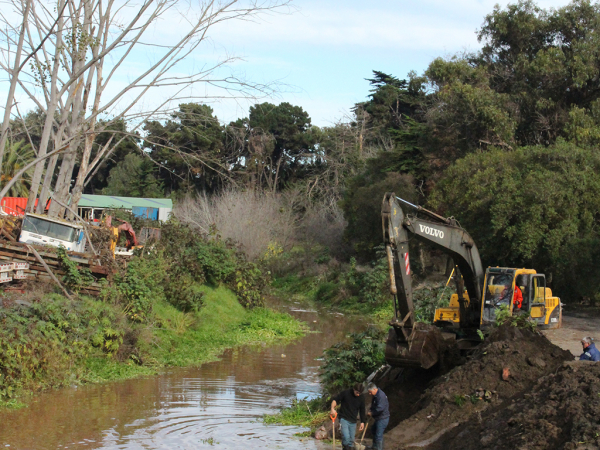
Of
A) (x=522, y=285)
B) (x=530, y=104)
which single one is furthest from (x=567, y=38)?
(x=522, y=285)

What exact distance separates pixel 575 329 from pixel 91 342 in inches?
691

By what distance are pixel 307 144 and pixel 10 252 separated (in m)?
45.0

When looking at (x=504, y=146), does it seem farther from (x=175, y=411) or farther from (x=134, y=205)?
(x=134, y=205)

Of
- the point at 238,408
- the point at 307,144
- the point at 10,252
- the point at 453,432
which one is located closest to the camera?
the point at 453,432

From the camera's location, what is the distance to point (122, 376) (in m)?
16.0

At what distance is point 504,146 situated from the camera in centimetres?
3522

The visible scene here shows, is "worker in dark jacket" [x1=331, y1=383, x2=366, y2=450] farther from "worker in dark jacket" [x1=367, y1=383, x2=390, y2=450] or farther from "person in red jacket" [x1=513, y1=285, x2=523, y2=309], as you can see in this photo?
"person in red jacket" [x1=513, y1=285, x2=523, y2=309]

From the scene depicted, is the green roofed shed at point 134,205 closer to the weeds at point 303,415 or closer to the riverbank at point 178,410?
the riverbank at point 178,410

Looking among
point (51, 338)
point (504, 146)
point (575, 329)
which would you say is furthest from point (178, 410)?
point (504, 146)

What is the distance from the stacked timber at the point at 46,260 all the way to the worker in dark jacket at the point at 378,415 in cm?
1111

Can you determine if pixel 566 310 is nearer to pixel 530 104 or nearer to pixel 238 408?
pixel 530 104

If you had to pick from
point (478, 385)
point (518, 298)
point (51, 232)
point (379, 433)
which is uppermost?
point (51, 232)

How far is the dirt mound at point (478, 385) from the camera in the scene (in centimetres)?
1055

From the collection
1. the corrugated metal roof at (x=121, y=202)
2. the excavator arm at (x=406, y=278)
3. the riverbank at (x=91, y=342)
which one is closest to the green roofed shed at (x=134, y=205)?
the corrugated metal roof at (x=121, y=202)
